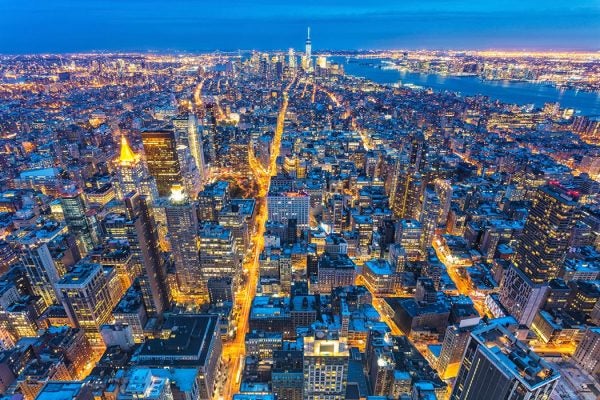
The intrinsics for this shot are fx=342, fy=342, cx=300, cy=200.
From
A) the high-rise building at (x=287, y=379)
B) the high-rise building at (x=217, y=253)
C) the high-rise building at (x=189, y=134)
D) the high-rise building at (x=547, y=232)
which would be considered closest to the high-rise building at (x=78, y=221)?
the high-rise building at (x=217, y=253)

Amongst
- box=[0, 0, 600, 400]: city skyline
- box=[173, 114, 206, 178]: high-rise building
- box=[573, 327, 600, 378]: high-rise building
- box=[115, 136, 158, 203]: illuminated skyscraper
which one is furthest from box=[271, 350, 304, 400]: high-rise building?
box=[173, 114, 206, 178]: high-rise building

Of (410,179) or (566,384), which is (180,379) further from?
(410,179)

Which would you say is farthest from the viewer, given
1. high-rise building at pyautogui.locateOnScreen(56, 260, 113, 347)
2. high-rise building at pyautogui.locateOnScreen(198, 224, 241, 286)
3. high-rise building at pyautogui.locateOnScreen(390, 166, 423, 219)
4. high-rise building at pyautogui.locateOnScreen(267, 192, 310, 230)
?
high-rise building at pyautogui.locateOnScreen(390, 166, 423, 219)

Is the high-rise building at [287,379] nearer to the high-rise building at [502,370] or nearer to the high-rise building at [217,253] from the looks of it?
the high-rise building at [502,370]

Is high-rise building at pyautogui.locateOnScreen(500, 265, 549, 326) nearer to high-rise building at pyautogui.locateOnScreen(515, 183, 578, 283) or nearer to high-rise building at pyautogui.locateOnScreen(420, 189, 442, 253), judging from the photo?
high-rise building at pyautogui.locateOnScreen(515, 183, 578, 283)

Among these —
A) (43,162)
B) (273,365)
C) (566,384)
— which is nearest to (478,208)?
(566,384)
